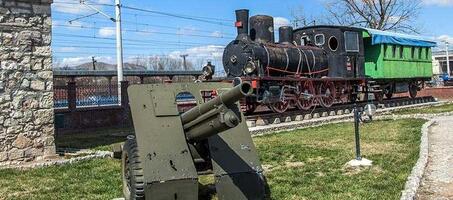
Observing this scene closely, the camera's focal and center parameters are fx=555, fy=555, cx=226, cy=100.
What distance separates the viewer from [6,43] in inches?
372

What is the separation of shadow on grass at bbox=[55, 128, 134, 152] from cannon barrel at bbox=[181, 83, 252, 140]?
6.16 m

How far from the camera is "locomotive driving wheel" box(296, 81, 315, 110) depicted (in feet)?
60.3

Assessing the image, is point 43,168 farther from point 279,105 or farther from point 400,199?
point 279,105

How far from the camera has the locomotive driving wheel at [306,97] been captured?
1839 cm

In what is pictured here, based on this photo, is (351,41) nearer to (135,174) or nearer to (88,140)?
(88,140)

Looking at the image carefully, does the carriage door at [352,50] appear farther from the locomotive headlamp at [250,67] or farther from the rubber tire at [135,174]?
the rubber tire at [135,174]

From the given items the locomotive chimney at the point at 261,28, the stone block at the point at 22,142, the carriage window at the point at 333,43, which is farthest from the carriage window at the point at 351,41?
the stone block at the point at 22,142

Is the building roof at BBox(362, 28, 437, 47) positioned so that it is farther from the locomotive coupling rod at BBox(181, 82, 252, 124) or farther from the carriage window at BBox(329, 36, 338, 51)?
the locomotive coupling rod at BBox(181, 82, 252, 124)

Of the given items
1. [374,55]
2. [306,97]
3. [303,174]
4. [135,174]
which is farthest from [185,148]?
[374,55]

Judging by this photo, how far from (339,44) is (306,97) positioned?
3261 millimetres

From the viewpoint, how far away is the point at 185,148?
5.54m

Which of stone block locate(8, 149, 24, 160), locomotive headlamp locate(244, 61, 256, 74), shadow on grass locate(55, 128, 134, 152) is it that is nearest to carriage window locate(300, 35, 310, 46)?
locomotive headlamp locate(244, 61, 256, 74)

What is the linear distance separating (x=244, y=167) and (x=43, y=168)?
4.55m

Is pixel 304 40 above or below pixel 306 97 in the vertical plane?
above
